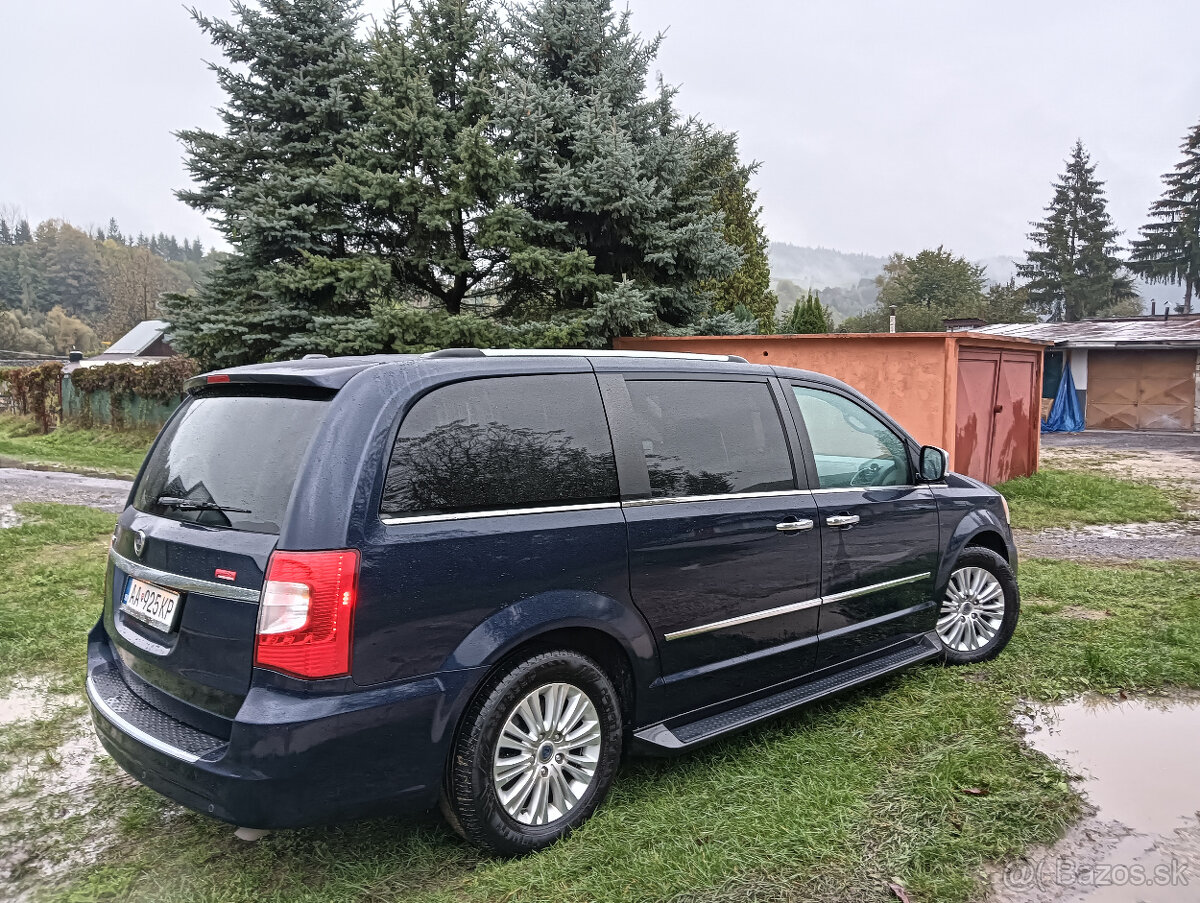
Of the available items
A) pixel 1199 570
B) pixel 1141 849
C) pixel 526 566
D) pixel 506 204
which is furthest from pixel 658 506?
pixel 506 204

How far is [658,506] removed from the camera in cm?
334

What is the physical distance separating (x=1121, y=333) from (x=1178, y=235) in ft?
119

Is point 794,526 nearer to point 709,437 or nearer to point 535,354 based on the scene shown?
point 709,437

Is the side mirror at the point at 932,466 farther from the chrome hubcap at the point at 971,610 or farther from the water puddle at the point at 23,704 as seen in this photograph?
the water puddle at the point at 23,704

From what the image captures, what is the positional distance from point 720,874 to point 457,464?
64.3 inches

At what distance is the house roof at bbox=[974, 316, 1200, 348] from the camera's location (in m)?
25.6

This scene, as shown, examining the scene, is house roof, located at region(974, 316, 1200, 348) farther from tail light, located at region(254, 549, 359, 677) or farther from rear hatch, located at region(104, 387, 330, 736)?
tail light, located at region(254, 549, 359, 677)

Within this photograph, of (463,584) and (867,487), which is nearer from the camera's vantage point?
(463,584)

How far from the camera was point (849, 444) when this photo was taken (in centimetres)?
451

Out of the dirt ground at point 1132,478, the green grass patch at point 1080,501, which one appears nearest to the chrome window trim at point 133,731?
the dirt ground at point 1132,478

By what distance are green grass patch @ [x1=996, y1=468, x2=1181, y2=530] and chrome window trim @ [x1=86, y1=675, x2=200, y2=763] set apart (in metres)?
9.28

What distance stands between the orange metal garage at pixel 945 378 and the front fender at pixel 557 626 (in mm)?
7037

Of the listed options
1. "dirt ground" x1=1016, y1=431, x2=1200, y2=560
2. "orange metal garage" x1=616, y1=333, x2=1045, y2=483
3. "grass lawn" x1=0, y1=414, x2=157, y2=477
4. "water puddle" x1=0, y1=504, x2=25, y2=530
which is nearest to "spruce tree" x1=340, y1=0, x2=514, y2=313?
"orange metal garage" x1=616, y1=333, x2=1045, y2=483

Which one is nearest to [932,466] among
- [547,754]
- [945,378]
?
[547,754]
